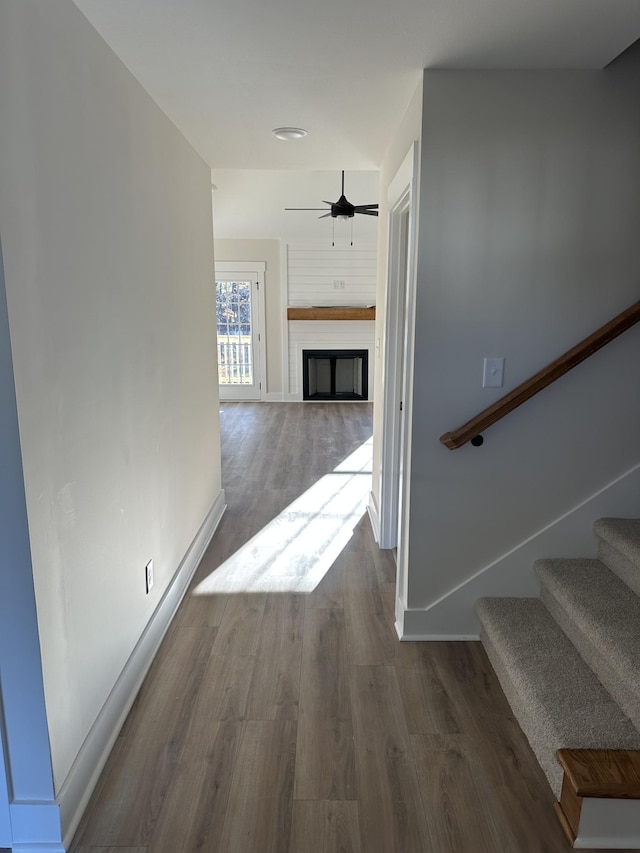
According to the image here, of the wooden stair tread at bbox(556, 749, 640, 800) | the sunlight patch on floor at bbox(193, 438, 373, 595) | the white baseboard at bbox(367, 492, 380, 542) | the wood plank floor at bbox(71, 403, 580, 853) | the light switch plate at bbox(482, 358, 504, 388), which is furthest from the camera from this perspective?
the white baseboard at bbox(367, 492, 380, 542)

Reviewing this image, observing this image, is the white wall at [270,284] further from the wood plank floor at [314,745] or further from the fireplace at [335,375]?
the wood plank floor at [314,745]

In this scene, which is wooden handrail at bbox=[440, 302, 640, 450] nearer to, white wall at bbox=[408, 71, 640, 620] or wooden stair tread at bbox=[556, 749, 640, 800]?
white wall at bbox=[408, 71, 640, 620]

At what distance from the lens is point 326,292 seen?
8672mm

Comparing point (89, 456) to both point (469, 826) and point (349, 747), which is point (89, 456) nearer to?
point (349, 747)

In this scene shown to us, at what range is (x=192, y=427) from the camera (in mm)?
3217

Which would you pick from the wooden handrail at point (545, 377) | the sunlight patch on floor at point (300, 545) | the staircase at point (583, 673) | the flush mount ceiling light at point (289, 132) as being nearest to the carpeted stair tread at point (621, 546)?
the staircase at point (583, 673)

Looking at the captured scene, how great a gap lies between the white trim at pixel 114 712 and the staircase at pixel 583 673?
1.35m

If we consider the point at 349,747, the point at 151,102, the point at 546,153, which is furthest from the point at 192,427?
the point at 546,153

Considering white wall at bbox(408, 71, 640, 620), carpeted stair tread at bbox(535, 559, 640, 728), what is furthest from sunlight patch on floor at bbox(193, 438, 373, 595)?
carpeted stair tread at bbox(535, 559, 640, 728)

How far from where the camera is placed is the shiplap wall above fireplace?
8523 millimetres

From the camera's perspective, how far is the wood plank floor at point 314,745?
1.61 meters

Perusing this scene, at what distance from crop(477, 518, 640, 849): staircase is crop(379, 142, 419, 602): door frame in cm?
55

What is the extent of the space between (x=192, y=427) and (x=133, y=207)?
1.33 m

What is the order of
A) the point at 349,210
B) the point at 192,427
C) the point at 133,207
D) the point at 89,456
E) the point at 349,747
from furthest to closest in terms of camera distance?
1. the point at 349,210
2. the point at 192,427
3. the point at 133,207
4. the point at 349,747
5. the point at 89,456
